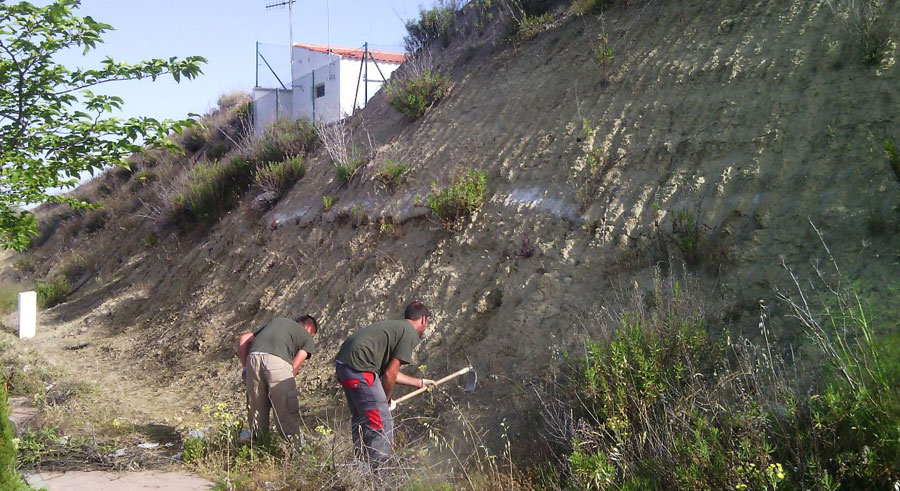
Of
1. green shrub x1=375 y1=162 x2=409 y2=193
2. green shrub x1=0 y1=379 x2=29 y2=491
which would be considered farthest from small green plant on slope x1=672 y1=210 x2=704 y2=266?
green shrub x1=0 y1=379 x2=29 y2=491

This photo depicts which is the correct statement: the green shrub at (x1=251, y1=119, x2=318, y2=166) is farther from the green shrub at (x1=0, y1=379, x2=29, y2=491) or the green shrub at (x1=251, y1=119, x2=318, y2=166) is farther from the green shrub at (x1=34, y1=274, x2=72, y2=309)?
the green shrub at (x1=0, y1=379, x2=29, y2=491)

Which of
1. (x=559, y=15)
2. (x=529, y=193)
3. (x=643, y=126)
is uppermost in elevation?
(x=559, y=15)

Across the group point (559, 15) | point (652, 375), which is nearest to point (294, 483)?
point (652, 375)

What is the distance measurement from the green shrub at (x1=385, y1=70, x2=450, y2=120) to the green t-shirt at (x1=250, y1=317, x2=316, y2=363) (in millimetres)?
6107

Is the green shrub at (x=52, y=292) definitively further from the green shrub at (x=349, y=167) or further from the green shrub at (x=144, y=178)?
the green shrub at (x=349, y=167)

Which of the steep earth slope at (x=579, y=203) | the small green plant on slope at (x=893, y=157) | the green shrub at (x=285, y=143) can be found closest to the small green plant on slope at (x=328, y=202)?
the steep earth slope at (x=579, y=203)

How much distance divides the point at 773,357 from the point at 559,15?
8487mm

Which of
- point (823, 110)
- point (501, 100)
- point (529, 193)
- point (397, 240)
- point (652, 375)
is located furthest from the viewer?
point (501, 100)

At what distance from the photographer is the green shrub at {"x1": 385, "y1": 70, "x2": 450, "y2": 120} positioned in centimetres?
1233

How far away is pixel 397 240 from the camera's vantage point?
31.9 ft

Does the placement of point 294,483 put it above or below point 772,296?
below

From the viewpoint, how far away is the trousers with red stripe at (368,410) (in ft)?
19.8

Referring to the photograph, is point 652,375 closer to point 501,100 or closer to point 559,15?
point 501,100

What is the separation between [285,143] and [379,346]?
9.85m
